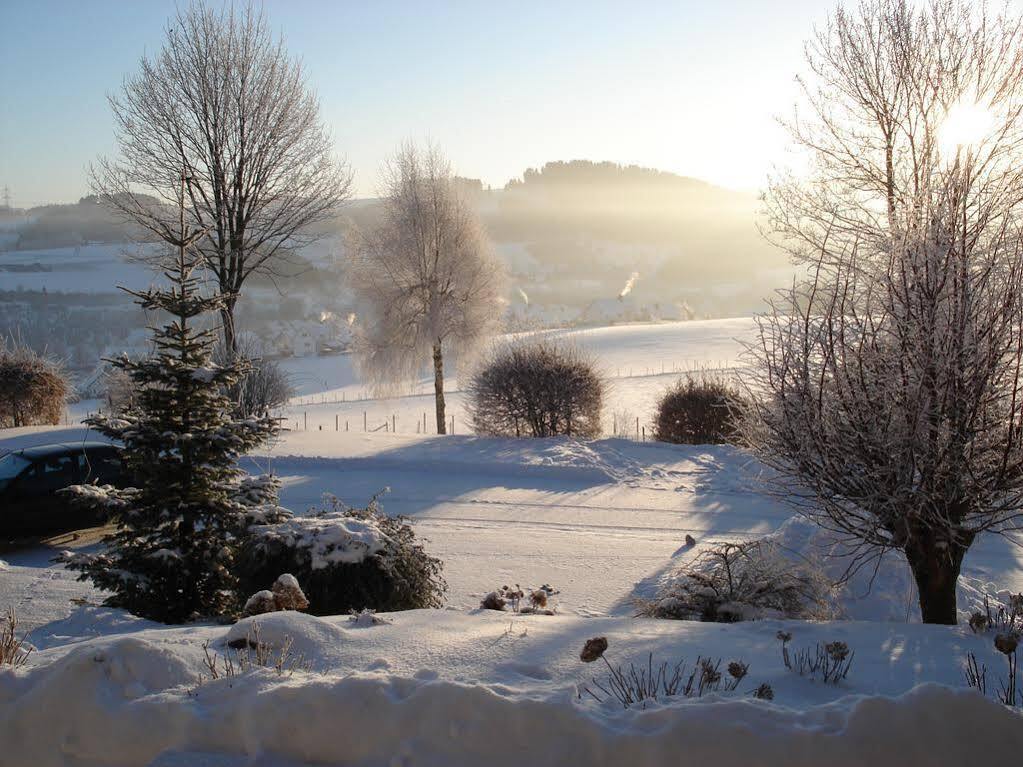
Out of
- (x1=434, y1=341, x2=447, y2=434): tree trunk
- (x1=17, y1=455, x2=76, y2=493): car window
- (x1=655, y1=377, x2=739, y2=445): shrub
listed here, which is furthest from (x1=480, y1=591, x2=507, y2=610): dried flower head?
(x1=434, y1=341, x2=447, y2=434): tree trunk

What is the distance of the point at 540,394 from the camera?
18.1 m

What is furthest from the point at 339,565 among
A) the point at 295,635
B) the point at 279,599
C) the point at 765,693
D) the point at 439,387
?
the point at 439,387

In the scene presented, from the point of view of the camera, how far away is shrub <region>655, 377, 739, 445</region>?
686 inches

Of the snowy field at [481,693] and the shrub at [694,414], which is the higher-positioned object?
the shrub at [694,414]

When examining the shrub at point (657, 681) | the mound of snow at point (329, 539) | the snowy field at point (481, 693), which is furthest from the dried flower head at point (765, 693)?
the mound of snow at point (329, 539)

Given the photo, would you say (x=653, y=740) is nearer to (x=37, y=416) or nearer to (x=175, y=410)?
(x=175, y=410)

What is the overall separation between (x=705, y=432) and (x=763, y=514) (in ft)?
20.7

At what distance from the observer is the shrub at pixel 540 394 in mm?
18109

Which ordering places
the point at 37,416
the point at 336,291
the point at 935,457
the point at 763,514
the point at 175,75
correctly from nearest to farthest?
the point at 935,457, the point at 763,514, the point at 175,75, the point at 37,416, the point at 336,291

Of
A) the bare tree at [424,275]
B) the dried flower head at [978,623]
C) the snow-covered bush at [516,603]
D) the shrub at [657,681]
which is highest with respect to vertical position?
the bare tree at [424,275]

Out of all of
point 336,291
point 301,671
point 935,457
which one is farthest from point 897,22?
point 336,291

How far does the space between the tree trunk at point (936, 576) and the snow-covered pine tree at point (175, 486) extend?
5742 millimetres

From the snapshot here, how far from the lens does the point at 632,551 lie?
31.9 feet

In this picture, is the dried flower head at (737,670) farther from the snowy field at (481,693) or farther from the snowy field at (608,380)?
the snowy field at (608,380)
